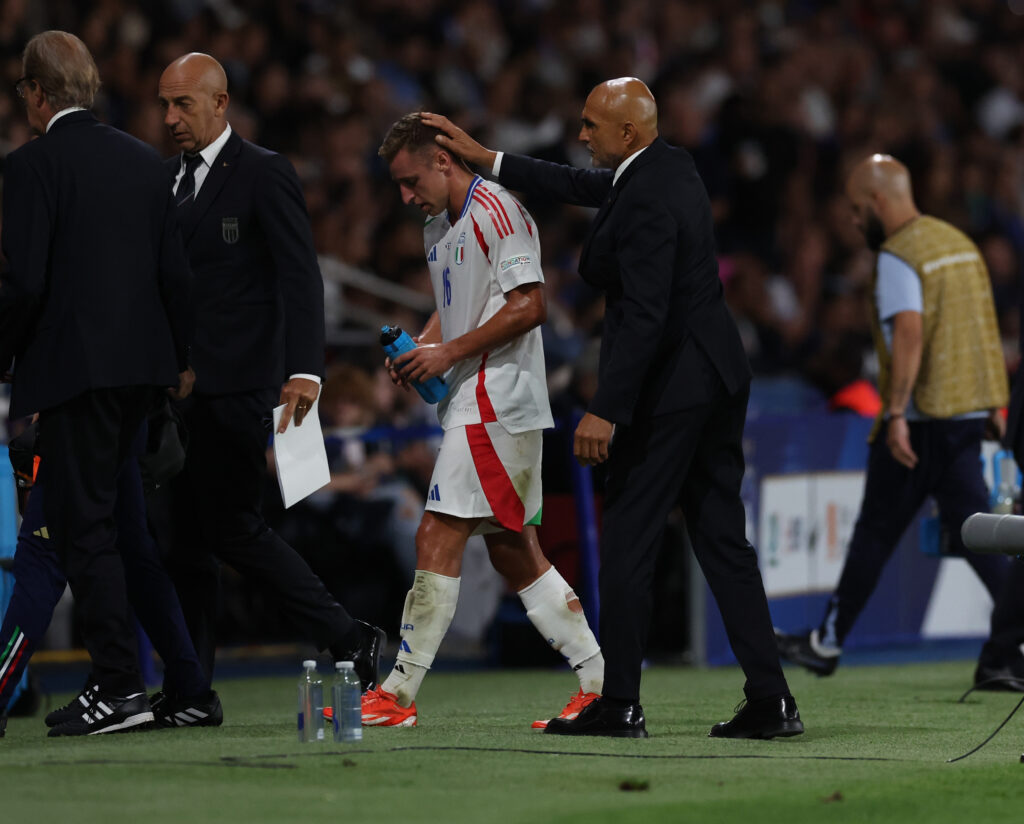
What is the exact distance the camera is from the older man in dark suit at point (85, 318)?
17.6ft

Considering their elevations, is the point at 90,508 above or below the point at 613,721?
above

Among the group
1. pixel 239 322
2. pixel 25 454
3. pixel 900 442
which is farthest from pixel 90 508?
pixel 900 442

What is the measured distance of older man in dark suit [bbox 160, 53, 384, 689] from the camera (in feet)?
19.4

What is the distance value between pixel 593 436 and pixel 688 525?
1.86 ft

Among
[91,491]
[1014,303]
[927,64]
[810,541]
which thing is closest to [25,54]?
[91,491]

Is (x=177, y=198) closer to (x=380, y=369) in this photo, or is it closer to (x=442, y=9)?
(x=380, y=369)

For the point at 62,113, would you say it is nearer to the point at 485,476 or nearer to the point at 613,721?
the point at 485,476

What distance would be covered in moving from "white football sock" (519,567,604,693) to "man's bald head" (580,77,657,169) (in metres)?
1.43

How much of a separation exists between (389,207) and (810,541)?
15.3ft

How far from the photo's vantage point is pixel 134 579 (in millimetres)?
5805

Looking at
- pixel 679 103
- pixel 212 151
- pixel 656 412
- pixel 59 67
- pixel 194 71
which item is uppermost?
pixel 679 103

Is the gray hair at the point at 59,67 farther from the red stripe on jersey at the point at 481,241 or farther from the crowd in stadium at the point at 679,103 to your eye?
the crowd in stadium at the point at 679,103

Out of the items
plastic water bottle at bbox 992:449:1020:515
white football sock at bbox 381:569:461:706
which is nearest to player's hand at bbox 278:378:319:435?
white football sock at bbox 381:569:461:706

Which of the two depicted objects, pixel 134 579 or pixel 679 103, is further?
pixel 679 103
